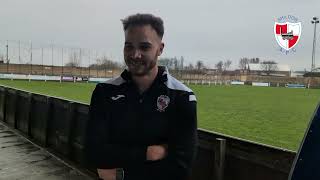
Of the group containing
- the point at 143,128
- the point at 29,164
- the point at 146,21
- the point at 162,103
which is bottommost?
the point at 29,164

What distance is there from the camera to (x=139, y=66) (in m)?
2.31

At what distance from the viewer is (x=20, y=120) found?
1164 cm

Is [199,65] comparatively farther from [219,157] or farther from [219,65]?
[219,157]

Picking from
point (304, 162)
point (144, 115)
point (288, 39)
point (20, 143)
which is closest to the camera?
point (304, 162)

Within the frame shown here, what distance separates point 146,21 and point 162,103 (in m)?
0.45

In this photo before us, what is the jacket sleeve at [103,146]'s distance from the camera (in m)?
2.30

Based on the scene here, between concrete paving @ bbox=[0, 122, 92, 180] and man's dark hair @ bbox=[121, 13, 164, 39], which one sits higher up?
man's dark hair @ bbox=[121, 13, 164, 39]

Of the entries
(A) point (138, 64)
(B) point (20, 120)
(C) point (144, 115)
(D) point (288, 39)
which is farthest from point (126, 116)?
(D) point (288, 39)

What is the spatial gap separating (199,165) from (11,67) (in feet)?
267

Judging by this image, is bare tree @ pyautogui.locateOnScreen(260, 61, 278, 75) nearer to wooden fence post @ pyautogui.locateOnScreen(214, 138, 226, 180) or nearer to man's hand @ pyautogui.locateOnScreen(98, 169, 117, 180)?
wooden fence post @ pyautogui.locateOnScreen(214, 138, 226, 180)

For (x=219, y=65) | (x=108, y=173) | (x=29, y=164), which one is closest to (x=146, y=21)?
(x=108, y=173)

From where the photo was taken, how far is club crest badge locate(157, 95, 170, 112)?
2.28 m

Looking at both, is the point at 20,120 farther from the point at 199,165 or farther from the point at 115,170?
the point at 115,170

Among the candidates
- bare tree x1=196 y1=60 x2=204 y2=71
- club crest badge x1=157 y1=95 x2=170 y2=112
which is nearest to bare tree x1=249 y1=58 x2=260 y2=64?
bare tree x1=196 y1=60 x2=204 y2=71
